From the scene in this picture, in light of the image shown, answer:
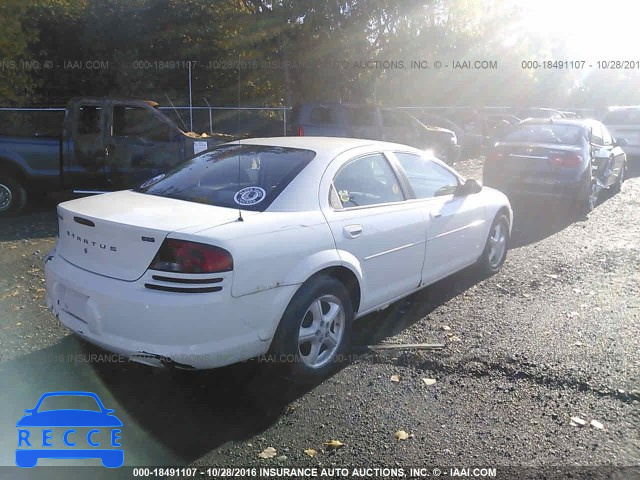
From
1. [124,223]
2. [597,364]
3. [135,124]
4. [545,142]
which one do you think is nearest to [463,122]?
[545,142]

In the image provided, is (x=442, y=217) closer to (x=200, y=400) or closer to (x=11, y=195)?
(x=200, y=400)

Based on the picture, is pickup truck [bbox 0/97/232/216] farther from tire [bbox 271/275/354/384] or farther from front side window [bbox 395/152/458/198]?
tire [bbox 271/275/354/384]

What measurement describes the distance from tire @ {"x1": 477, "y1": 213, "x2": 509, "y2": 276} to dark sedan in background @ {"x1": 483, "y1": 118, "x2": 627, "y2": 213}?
10.6 ft

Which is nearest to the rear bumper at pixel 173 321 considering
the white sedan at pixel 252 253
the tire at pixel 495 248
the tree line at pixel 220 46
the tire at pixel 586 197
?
the white sedan at pixel 252 253

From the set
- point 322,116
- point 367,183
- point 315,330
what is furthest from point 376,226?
point 322,116

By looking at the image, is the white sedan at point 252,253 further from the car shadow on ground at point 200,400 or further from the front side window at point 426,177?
the car shadow on ground at point 200,400

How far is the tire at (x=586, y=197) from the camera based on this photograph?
31.2 feet

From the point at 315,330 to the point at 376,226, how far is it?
0.91 metres

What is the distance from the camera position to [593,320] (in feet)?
17.2

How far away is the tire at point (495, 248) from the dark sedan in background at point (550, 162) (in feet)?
→ 10.6

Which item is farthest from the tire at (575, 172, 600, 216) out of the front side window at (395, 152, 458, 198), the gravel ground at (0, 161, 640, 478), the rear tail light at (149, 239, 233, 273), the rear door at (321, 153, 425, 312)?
the rear tail light at (149, 239, 233, 273)

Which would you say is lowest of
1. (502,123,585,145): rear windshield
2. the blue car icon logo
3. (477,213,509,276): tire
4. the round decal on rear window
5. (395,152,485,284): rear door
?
the blue car icon logo

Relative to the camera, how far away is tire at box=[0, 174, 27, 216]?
891 centimetres

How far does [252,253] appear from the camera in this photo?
3.49 m
